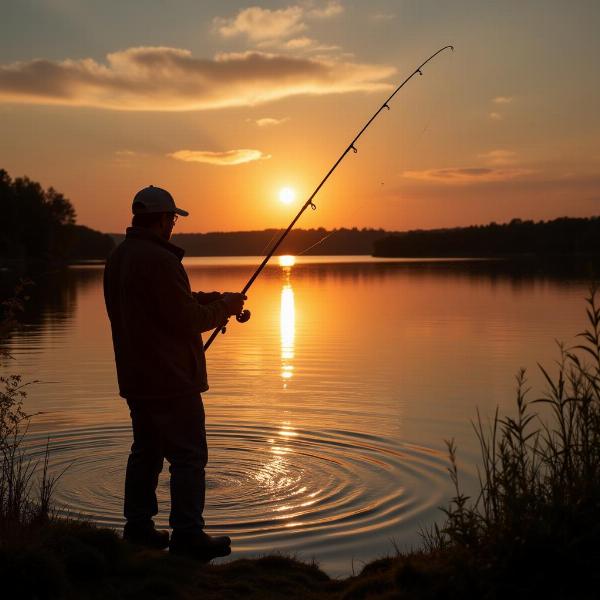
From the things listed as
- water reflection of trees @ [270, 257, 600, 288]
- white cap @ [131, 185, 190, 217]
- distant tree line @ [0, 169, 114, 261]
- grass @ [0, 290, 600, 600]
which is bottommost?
grass @ [0, 290, 600, 600]

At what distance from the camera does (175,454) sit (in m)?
5.50

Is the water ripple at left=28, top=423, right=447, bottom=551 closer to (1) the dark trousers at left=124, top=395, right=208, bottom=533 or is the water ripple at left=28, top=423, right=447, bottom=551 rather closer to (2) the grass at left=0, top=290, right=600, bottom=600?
(1) the dark trousers at left=124, top=395, right=208, bottom=533

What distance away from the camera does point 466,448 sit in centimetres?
971

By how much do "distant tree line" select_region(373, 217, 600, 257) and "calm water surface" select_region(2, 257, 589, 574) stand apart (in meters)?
103

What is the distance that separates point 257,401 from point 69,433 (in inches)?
131

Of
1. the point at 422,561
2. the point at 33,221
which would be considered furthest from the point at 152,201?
the point at 33,221

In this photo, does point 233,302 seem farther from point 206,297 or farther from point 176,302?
point 176,302

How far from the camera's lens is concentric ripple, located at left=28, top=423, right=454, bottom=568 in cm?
666

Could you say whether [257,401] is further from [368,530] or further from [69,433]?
[368,530]

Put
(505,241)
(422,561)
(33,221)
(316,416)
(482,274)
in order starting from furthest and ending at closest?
(505,241) < (33,221) < (482,274) < (316,416) < (422,561)

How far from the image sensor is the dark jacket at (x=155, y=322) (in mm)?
5344

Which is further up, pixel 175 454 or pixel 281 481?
pixel 175 454

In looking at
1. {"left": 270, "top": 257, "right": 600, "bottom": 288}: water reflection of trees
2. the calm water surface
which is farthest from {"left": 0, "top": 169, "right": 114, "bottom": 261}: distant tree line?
the calm water surface

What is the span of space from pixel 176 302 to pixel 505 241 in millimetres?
135136
